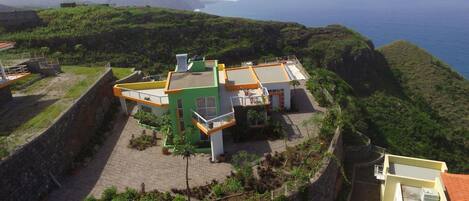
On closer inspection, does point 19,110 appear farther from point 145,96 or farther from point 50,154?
point 145,96

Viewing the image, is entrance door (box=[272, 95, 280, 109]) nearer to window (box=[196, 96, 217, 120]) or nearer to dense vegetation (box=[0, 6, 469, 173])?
dense vegetation (box=[0, 6, 469, 173])

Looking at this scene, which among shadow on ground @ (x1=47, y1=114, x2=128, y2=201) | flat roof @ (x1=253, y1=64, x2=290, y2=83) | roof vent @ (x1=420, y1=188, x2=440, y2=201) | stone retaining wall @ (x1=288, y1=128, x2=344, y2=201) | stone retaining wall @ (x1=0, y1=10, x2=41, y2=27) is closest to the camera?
roof vent @ (x1=420, y1=188, x2=440, y2=201)

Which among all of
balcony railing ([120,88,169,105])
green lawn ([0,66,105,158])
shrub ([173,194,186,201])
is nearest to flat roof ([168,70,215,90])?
balcony railing ([120,88,169,105])

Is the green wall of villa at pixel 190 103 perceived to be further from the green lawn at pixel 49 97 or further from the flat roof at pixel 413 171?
the flat roof at pixel 413 171

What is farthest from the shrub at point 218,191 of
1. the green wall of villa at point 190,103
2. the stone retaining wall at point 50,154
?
the stone retaining wall at point 50,154

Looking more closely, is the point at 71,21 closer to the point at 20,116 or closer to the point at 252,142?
the point at 20,116
